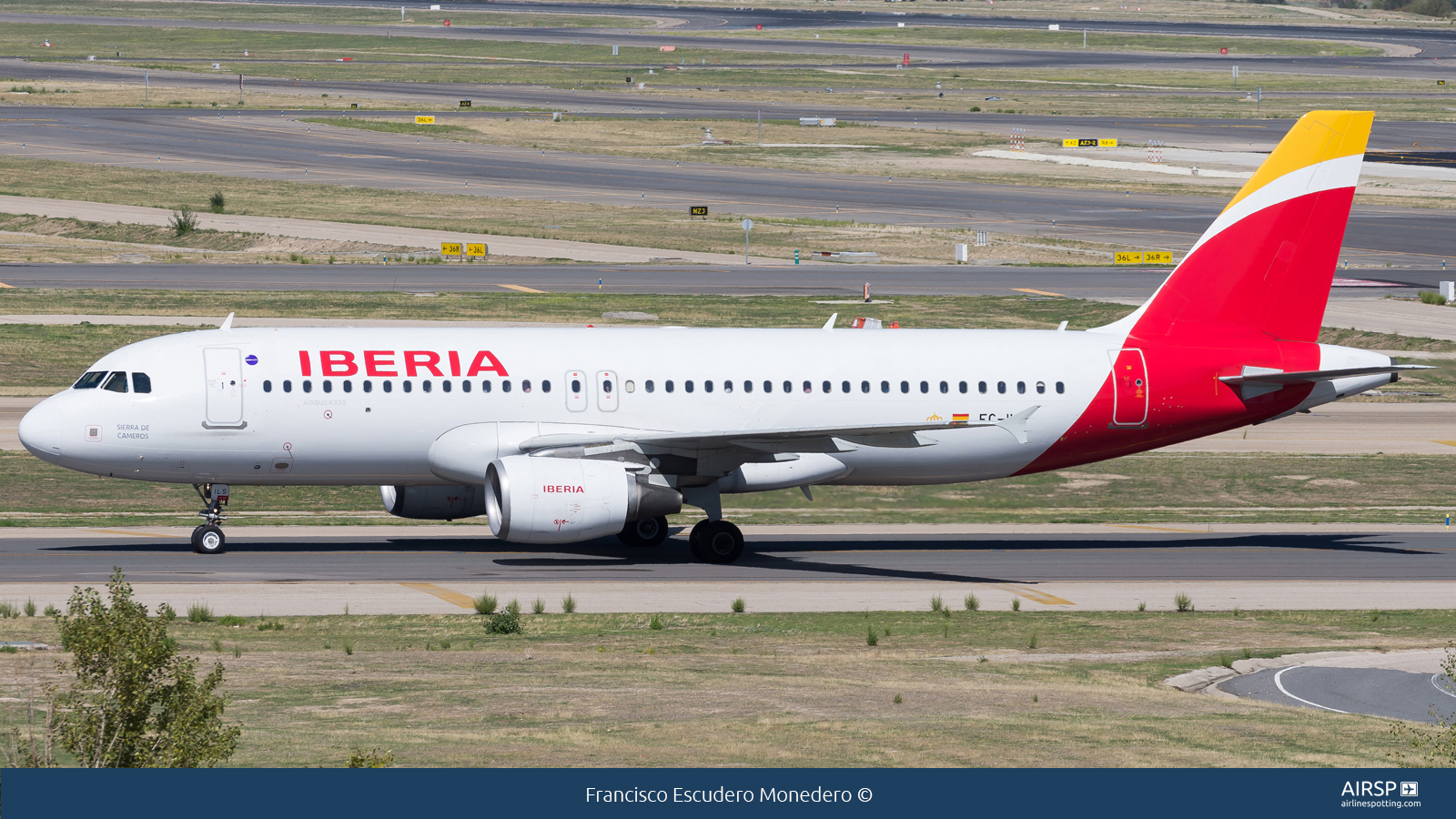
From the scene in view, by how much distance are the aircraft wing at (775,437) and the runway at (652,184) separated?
61517 millimetres

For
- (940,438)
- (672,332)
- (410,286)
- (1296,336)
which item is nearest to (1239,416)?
(1296,336)

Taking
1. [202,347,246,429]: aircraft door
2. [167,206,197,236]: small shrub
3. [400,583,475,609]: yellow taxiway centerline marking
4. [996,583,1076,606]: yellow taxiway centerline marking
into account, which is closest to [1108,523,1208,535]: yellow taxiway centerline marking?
[996,583,1076,606]: yellow taxiway centerline marking

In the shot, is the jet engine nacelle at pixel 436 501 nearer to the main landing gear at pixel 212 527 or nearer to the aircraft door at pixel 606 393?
the aircraft door at pixel 606 393

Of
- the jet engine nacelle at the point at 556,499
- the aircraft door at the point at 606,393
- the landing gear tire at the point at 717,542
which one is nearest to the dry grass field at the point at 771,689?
the jet engine nacelle at the point at 556,499

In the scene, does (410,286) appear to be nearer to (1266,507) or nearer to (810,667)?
(1266,507)

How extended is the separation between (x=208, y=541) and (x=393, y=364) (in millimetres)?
5508

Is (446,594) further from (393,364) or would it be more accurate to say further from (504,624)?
(393,364)

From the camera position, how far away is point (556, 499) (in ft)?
116

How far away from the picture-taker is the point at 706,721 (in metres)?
21.5

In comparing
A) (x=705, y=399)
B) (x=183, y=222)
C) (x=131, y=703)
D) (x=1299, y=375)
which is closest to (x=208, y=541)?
(x=705, y=399)

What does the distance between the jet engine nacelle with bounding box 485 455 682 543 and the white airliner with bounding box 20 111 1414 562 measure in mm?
47

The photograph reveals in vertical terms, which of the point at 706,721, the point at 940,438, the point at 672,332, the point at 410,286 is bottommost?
the point at 706,721

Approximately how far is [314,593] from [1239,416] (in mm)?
21469

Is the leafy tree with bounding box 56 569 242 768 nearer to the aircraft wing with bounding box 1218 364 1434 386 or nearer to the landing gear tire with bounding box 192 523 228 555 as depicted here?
the landing gear tire with bounding box 192 523 228 555
